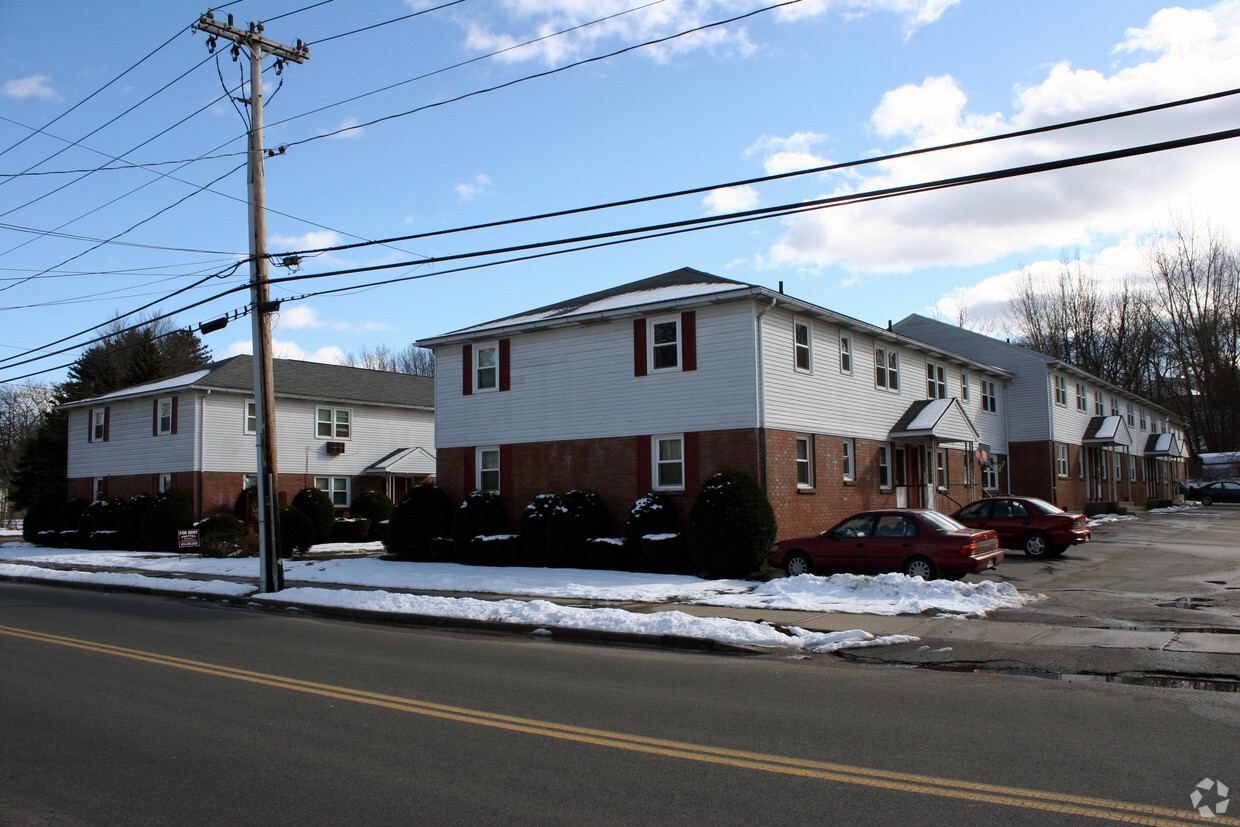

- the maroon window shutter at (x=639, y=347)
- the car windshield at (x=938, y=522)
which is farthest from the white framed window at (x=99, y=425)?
the car windshield at (x=938, y=522)

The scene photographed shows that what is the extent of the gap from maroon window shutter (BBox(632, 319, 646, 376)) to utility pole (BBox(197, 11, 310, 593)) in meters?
8.75

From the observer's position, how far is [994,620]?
1305cm

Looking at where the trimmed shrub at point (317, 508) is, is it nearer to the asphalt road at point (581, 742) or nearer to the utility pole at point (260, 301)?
the utility pole at point (260, 301)

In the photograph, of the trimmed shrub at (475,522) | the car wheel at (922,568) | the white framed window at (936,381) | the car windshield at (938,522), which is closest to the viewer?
the car wheel at (922,568)

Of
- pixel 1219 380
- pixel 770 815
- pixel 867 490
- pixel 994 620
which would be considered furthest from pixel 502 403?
pixel 1219 380

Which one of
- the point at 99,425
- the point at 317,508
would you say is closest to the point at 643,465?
the point at 317,508

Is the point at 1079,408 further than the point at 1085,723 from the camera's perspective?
Yes

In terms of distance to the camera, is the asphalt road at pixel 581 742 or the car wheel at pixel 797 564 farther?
the car wheel at pixel 797 564

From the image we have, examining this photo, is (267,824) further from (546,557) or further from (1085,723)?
(546,557)

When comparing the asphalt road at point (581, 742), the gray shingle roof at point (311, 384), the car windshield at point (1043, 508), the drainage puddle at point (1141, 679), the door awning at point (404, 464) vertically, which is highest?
the gray shingle roof at point (311, 384)

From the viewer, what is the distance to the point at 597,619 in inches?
531

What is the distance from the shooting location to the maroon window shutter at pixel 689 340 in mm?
21703

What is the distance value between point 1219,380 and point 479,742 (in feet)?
256

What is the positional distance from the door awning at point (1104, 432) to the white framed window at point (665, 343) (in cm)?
2837
